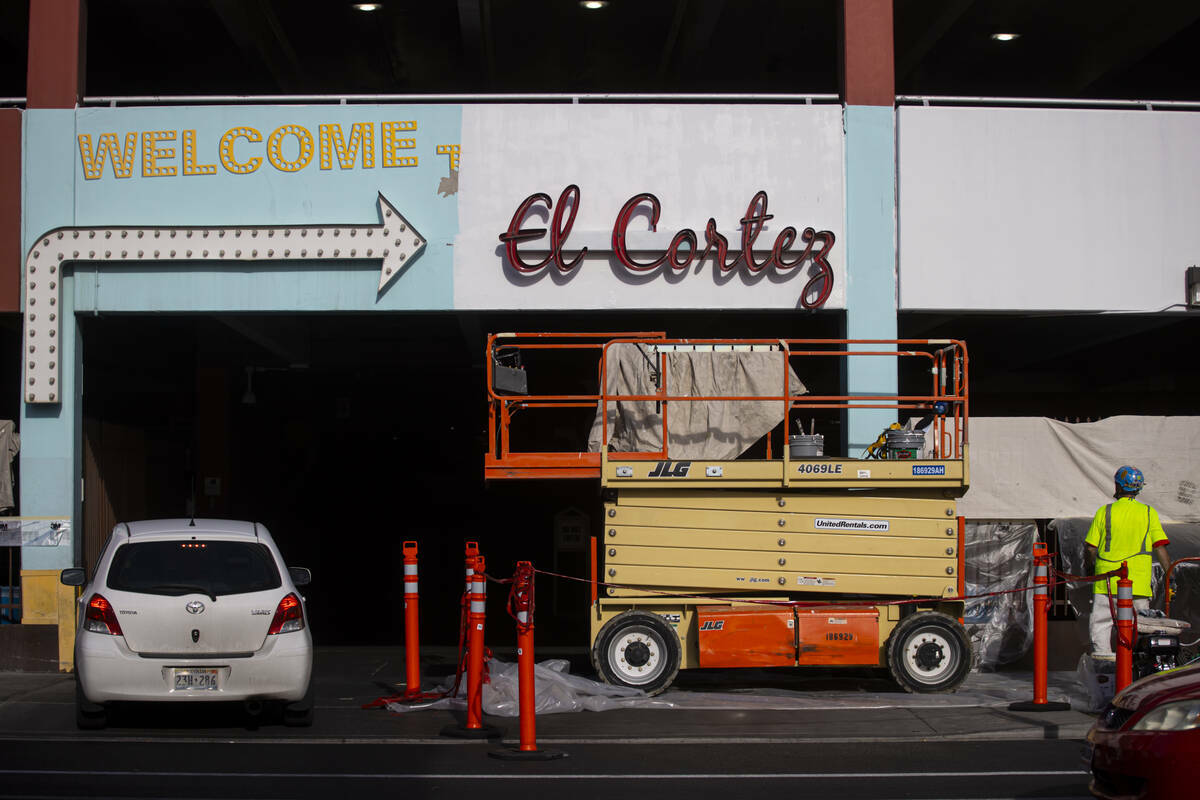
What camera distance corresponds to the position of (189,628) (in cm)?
945

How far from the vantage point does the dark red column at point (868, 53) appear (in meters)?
14.0

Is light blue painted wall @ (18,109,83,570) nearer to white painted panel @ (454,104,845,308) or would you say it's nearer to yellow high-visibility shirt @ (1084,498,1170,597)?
white painted panel @ (454,104,845,308)

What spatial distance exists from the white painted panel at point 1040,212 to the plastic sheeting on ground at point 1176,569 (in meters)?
2.49

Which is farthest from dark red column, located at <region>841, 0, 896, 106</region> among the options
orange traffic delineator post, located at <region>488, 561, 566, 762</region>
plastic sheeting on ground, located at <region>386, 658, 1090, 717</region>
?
orange traffic delineator post, located at <region>488, 561, 566, 762</region>

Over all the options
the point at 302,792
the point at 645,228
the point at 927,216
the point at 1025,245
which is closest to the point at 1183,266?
the point at 1025,245

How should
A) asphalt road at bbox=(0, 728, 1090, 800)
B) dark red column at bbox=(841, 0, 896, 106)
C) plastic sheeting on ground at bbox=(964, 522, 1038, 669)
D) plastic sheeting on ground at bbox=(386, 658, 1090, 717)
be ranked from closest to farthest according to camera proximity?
asphalt road at bbox=(0, 728, 1090, 800)
plastic sheeting on ground at bbox=(386, 658, 1090, 717)
plastic sheeting on ground at bbox=(964, 522, 1038, 669)
dark red column at bbox=(841, 0, 896, 106)

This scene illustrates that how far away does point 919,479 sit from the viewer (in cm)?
1166

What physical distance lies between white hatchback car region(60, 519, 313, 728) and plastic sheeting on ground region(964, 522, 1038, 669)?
7.34 m

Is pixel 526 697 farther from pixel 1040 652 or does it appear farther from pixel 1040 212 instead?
pixel 1040 212

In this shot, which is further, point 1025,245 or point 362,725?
point 1025,245

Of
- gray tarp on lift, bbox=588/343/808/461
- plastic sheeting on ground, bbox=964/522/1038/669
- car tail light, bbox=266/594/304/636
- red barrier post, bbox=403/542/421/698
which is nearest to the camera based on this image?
car tail light, bbox=266/594/304/636

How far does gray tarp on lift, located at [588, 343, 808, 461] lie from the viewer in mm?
12398

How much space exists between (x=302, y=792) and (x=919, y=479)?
645cm

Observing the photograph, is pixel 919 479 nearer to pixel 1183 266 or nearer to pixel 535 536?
pixel 1183 266
